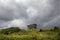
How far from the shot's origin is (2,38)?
23.0 meters

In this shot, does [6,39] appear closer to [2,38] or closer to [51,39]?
[2,38]

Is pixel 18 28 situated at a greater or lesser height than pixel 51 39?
greater

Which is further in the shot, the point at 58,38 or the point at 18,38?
the point at 58,38

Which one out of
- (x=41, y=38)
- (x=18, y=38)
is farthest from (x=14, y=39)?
(x=41, y=38)

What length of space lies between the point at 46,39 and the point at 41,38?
2.68 feet

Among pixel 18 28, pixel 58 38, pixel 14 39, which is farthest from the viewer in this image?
pixel 18 28

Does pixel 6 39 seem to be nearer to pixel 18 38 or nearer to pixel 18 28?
pixel 18 38

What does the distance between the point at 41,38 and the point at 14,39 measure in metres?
4.13

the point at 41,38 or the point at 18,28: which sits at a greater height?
the point at 18,28

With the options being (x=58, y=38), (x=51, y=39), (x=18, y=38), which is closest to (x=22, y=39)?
(x=18, y=38)

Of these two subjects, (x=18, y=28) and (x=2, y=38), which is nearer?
(x=2, y=38)

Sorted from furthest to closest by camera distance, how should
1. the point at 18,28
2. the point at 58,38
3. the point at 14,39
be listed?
the point at 18,28 → the point at 58,38 → the point at 14,39

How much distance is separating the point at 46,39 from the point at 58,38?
2.33 meters

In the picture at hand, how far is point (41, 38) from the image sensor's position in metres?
23.1
